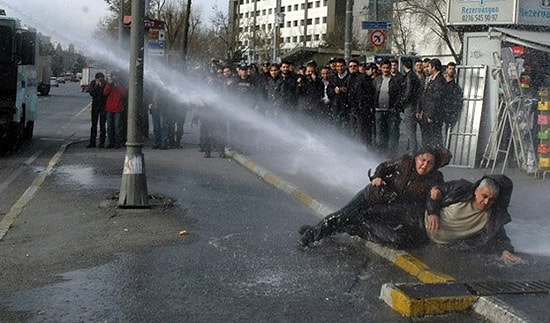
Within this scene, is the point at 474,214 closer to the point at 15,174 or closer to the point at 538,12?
the point at 538,12

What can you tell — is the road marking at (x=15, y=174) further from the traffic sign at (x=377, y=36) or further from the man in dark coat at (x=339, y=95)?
the traffic sign at (x=377, y=36)

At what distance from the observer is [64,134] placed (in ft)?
70.3

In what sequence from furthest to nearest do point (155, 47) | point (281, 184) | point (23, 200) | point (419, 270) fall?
point (155, 47) < point (281, 184) < point (23, 200) < point (419, 270)

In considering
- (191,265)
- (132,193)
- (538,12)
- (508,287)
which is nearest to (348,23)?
(538,12)

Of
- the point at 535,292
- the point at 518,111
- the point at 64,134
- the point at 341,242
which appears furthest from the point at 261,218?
the point at 64,134

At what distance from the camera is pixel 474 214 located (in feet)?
23.4

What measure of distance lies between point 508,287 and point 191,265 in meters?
2.82

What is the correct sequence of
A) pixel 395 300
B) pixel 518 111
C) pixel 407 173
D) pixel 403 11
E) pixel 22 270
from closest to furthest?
pixel 395 300 < pixel 22 270 < pixel 407 173 < pixel 518 111 < pixel 403 11

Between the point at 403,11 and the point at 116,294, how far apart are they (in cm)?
4905

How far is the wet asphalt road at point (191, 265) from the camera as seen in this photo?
5629 mm

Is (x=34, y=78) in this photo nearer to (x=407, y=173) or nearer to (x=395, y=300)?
(x=407, y=173)

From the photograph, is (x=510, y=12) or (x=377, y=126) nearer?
(x=510, y=12)

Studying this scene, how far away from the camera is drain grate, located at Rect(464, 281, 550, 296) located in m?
5.80

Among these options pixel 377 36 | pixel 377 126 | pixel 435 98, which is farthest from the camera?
pixel 377 36
